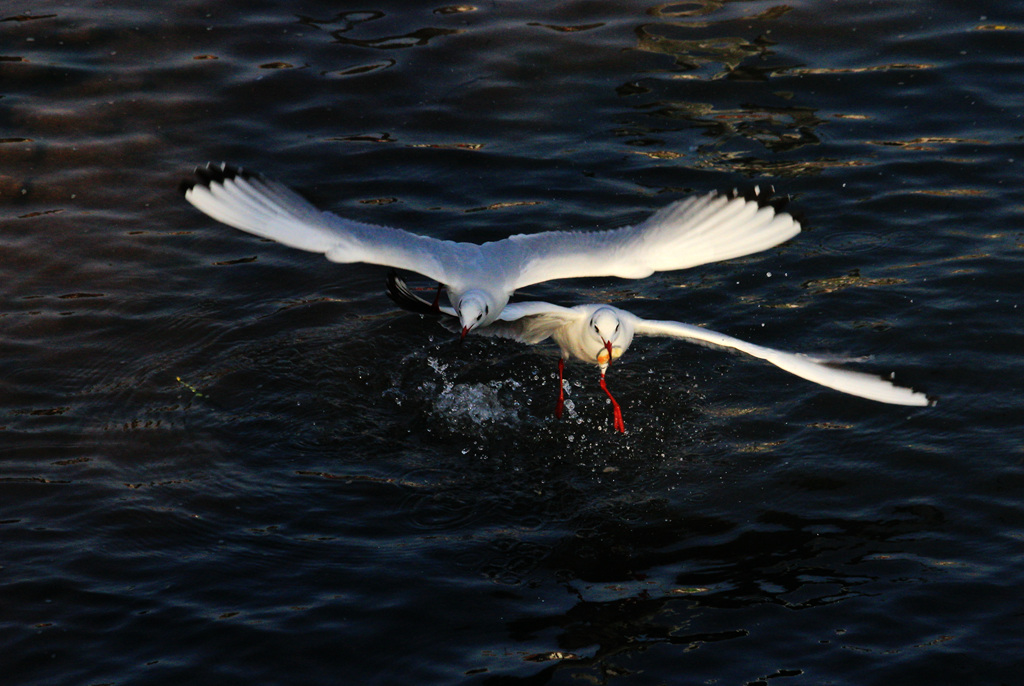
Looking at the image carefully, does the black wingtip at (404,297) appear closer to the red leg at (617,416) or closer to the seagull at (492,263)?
the seagull at (492,263)

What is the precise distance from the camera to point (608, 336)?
6.92 m

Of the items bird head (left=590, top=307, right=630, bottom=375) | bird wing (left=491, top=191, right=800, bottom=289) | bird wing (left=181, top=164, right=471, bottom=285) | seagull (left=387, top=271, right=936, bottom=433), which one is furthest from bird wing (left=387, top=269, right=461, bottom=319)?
bird head (left=590, top=307, right=630, bottom=375)

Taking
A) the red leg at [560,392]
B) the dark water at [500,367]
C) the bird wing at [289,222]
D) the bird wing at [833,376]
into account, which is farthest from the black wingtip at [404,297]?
the bird wing at [833,376]

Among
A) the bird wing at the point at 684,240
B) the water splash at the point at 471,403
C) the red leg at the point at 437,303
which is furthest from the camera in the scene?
the red leg at the point at 437,303

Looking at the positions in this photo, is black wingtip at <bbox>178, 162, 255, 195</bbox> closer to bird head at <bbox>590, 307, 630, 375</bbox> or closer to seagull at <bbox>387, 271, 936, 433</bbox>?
seagull at <bbox>387, 271, 936, 433</bbox>

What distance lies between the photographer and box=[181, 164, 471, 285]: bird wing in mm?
6965

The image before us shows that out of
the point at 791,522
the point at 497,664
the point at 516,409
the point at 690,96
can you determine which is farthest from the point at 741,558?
the point at 690,96

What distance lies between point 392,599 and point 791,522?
90.2 inches

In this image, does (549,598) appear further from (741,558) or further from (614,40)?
(614,40)

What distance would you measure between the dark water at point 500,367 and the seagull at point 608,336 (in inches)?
12.5

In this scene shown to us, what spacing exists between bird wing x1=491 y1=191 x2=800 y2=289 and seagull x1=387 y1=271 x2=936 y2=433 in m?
→ 0.27

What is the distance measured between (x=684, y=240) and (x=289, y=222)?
98.1 inches

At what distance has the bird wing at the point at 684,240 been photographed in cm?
710

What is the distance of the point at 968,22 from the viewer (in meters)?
12.0
